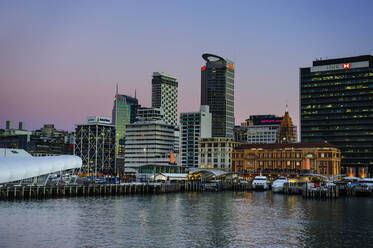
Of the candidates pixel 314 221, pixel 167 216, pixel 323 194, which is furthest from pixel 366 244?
pixel 323 194

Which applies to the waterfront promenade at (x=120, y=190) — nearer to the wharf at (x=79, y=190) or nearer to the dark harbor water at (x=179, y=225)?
the wharf at (x=79, y=190)

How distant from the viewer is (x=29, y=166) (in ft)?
388

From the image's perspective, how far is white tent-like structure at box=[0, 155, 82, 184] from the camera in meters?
111

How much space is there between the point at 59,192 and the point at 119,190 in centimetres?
2220

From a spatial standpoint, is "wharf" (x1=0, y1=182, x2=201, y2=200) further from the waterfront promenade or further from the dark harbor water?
the dark harbor water

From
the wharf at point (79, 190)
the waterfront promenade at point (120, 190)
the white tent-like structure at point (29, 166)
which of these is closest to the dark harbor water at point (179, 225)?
the wharf at point (79, 190)

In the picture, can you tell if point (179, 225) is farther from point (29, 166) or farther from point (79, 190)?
point (79, 190)

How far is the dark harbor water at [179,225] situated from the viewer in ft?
200

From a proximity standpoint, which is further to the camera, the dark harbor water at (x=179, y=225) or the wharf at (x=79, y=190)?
the wharf at (x=79, y=190)

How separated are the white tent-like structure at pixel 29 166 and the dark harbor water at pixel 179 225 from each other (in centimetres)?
1184

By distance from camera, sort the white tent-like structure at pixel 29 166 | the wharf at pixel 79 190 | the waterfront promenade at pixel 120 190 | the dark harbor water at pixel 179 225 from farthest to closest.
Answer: the waterfront promenade at pixel 120 190, the white tent-like structure at pixel 29 166, the wharf at pixel 79 190, the dark harbor water at pixel 179 225

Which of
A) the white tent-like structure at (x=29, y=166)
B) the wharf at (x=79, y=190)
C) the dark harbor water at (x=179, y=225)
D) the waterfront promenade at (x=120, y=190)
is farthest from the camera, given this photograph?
the waterfront promenade at (x=120, y=190)

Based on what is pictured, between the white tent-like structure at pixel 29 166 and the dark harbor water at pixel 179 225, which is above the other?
the white tent-like structure at pixel 29 166

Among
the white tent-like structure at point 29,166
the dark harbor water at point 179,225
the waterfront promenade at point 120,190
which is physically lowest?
the dark harbor water at point 179,225
